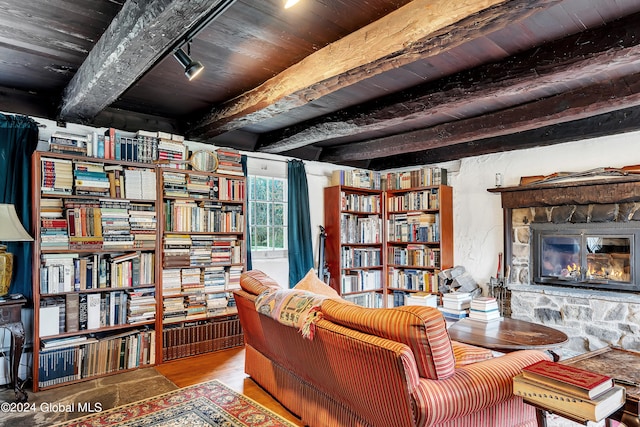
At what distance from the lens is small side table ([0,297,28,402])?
287 centimetres

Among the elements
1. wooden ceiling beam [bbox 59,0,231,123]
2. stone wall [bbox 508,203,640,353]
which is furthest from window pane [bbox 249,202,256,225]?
stone wall [bbox 508,203,640,353]

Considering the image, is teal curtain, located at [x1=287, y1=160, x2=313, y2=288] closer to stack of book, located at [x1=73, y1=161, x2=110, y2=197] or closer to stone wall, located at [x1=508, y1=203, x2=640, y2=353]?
stack of book, located at [x1=73, y1=161, x2=110, y2=197]

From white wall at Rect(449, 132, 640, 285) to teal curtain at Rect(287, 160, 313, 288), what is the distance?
6.30 feet

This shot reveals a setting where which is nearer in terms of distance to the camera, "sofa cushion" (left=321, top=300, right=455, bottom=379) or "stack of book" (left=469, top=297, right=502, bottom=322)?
"sofa cushion" (left=321, top=300, right=455, bottom=379)

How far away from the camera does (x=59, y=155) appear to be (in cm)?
326

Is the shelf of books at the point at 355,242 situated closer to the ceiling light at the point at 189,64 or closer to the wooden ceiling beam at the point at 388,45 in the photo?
the wooden ceiling beam at the point at 388,45

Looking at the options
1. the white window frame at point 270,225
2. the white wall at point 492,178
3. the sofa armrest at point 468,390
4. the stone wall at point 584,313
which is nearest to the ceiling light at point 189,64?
the sofa armrest at point 468,390

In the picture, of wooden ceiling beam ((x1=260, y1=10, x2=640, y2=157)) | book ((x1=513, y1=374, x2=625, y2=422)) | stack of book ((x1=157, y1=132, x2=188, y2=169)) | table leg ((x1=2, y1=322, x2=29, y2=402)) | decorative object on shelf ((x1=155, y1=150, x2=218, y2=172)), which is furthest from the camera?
decorative object on shelf ((x1=155, y1=150, x2=218, y2=172))

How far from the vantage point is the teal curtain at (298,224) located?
5020 mm

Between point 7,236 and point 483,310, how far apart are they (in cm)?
373

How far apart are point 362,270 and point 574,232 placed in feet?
8.47

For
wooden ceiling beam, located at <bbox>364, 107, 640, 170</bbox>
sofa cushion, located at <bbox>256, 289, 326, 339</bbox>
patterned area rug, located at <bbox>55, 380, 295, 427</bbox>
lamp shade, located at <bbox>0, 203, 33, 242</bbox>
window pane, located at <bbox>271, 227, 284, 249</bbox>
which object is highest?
wooden ceiling beam, located at <bbox>364, 107, 640, 170</bbox>

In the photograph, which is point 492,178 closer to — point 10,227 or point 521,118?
point 521,118

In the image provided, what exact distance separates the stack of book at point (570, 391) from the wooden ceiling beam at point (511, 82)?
1.73 metres
